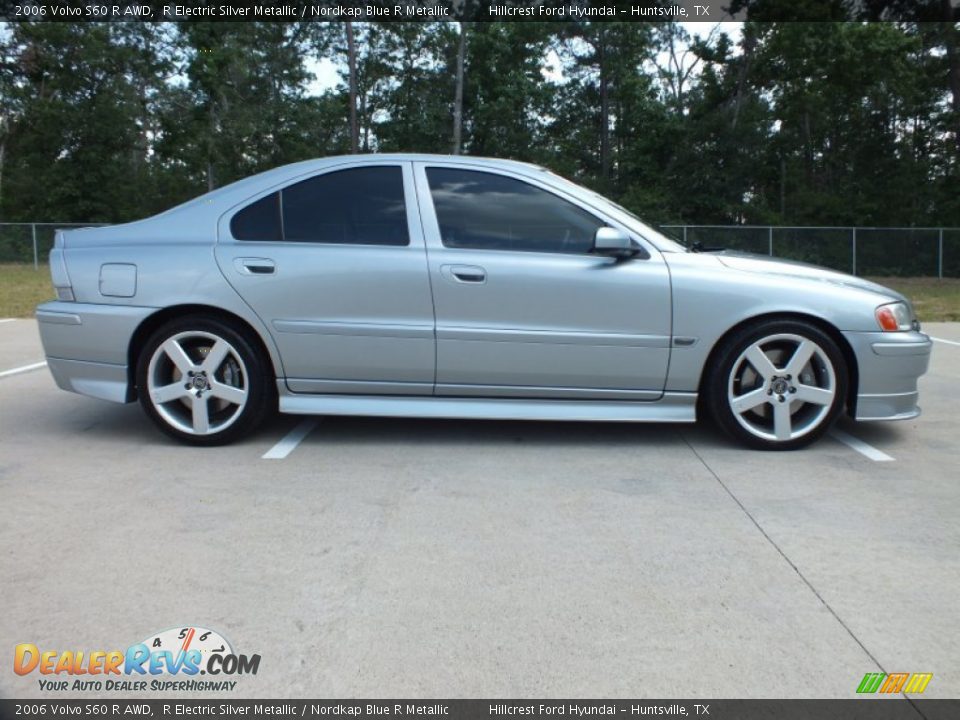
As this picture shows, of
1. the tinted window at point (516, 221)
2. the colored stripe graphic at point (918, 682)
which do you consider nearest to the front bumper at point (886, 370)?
the tinted window at point (516, 221)

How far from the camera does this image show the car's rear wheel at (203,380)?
477cm

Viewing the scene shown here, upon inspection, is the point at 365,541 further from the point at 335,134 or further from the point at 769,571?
the point at 335,134

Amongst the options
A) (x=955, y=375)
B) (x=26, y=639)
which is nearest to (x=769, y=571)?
(x=26, y=639)

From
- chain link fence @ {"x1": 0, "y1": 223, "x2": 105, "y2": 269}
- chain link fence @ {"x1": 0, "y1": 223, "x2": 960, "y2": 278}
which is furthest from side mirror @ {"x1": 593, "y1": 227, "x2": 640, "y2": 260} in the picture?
chain link fence @ {"x1": 0, "y1": 223, "x2": 105, "y2": 269}

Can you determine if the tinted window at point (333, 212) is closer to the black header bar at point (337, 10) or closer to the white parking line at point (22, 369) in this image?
the white parking line at point (22, 369)

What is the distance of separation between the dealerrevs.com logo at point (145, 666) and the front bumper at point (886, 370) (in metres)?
3.58

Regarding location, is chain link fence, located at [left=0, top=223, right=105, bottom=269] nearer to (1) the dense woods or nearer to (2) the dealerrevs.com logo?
(1) the dense woods

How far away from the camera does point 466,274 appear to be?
471 cm

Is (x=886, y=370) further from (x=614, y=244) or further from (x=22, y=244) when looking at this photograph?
(x=22, y=244)

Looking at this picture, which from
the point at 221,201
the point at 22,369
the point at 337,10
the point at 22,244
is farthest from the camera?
the point at 337,10

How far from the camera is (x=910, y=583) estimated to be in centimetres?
306

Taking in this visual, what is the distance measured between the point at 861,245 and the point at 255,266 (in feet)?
67.5

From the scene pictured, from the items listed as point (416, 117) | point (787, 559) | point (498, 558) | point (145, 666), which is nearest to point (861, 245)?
point (416, 117)

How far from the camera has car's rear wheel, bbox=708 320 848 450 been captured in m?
4.71
